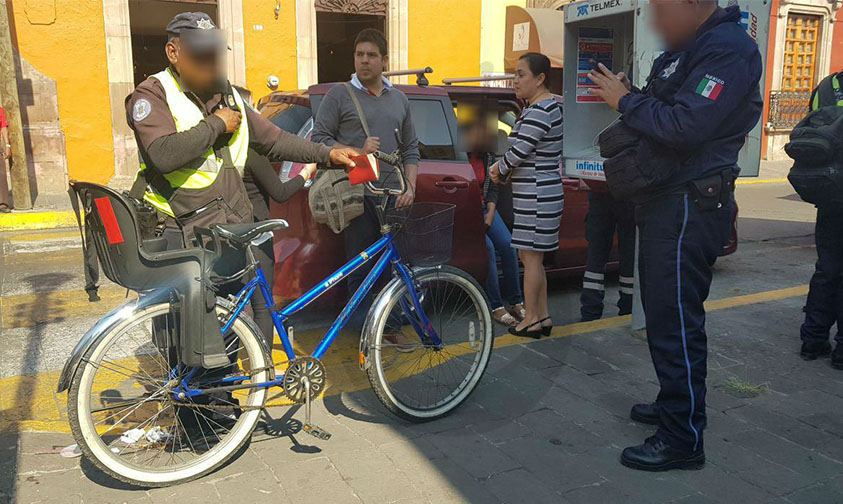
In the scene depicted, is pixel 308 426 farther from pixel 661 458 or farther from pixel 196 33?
pixel 196 33

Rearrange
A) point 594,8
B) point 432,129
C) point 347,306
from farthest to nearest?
point 432,129
point 594,8
point 347,306

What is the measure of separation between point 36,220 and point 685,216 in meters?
9.65

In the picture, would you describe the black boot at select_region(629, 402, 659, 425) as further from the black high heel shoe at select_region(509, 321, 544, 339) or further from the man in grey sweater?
the man in grey sweater

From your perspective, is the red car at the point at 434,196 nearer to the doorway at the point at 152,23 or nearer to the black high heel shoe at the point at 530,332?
the black high heel shoe at the point at 530,332

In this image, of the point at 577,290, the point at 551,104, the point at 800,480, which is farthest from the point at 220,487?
the point at 577,290

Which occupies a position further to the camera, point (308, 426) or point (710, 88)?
point (308, 426)

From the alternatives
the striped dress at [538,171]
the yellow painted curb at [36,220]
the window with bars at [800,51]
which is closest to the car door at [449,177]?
the striped dress at [538,171]

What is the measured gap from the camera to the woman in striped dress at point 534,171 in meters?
4.58

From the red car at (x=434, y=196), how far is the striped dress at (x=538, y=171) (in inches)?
23.8

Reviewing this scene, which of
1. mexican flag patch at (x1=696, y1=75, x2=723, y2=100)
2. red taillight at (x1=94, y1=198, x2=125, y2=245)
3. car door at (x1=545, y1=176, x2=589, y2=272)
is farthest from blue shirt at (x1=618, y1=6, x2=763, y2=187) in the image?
car door at (x1=545, y1=176, x2=589, y2=272)

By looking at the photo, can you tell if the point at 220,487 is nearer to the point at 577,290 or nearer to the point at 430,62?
the point at 577,290

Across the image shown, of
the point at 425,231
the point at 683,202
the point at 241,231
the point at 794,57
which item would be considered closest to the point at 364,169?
the point at 425,231

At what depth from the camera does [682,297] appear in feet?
10.1

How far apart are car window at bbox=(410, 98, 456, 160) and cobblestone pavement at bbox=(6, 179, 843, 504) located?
1557 mm
